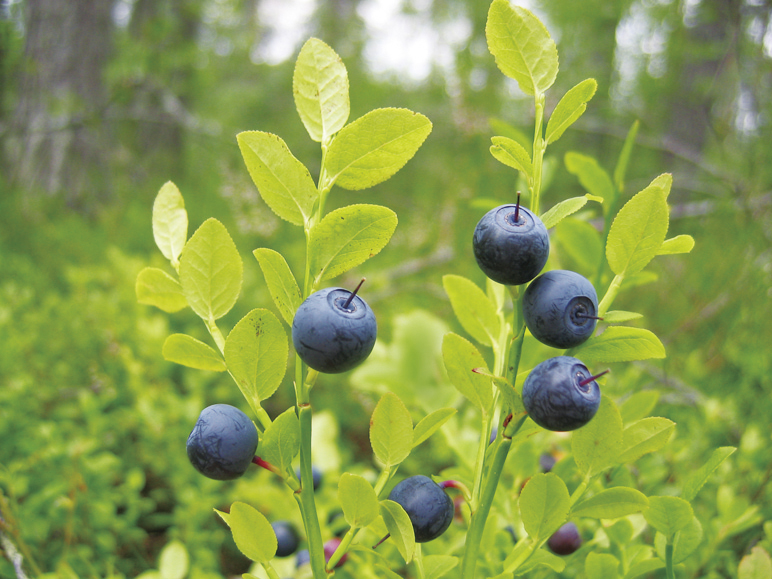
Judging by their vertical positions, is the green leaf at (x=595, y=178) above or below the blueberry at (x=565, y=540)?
above

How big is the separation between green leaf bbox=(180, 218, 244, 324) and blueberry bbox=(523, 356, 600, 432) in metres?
0.32

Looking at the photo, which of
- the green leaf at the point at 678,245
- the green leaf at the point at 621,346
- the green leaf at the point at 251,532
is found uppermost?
the green leaf at the point at 678,245

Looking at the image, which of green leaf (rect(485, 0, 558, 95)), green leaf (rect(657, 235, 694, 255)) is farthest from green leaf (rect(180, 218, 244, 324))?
green leaf (rect(657, 235, 694, 255))

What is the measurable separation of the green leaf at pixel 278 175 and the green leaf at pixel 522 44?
248mm

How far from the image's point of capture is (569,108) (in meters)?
0.54

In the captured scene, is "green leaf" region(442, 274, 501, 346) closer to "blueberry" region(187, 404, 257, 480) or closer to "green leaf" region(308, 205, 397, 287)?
"green leaf" region(308, 205, 397, 287)

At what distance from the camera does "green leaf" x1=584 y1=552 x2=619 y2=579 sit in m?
0.58

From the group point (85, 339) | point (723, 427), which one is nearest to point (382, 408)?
point (723, 427)

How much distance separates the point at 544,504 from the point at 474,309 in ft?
0.80

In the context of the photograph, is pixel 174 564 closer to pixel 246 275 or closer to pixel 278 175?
pixel 278 175

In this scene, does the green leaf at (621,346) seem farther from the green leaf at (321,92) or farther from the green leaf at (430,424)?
the green leaf at (321,92)

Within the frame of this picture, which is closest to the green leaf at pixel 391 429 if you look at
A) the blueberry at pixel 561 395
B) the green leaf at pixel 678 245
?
the blueberry at pixel 561 395

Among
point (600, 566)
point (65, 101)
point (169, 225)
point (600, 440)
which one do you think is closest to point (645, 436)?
point (600, 440)

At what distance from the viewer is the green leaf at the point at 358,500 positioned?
0.51 metres
